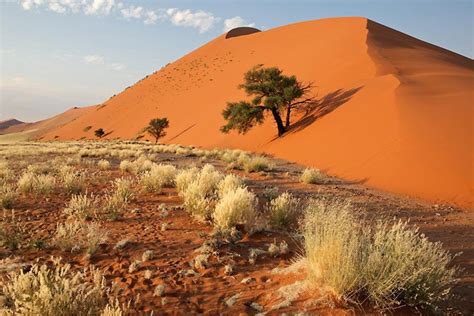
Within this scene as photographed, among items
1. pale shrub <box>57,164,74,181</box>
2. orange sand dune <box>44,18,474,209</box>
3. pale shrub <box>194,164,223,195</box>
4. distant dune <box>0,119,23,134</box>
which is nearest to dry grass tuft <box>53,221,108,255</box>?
pale shrub <box>194,164,223,195</box>

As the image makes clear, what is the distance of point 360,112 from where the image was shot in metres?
20.6

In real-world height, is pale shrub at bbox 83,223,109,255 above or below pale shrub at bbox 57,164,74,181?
below

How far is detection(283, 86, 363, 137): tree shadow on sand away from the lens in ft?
79.0

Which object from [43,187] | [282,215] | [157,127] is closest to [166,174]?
[43,187]

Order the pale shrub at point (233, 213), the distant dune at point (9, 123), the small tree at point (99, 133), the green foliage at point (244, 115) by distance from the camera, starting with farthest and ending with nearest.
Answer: the distant dune at point (9, 123)
the small tree at point (99, 133)
the green foliage at point (244, 115)
the pale shrub at point (233, 213)

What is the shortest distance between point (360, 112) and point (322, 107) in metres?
5.20

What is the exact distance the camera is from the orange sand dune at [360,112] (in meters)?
13.7

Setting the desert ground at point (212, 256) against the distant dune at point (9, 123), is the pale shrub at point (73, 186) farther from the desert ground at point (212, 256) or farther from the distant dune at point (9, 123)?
the distant dune at point (9, 123)

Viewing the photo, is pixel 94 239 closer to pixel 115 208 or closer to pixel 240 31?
pixel 115 208

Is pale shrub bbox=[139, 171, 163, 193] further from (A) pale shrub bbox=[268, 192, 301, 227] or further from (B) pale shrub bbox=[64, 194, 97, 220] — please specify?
(A) pale shrub bbox=[268, 192, 301, 227]

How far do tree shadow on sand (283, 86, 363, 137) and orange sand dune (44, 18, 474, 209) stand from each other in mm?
130

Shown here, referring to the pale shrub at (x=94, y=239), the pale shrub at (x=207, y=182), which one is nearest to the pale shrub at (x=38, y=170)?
the pale shrub at (x=207, y=182)

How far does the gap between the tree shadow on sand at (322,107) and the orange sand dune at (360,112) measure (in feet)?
0.43

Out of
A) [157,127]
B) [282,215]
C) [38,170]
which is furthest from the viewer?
[157,127]
